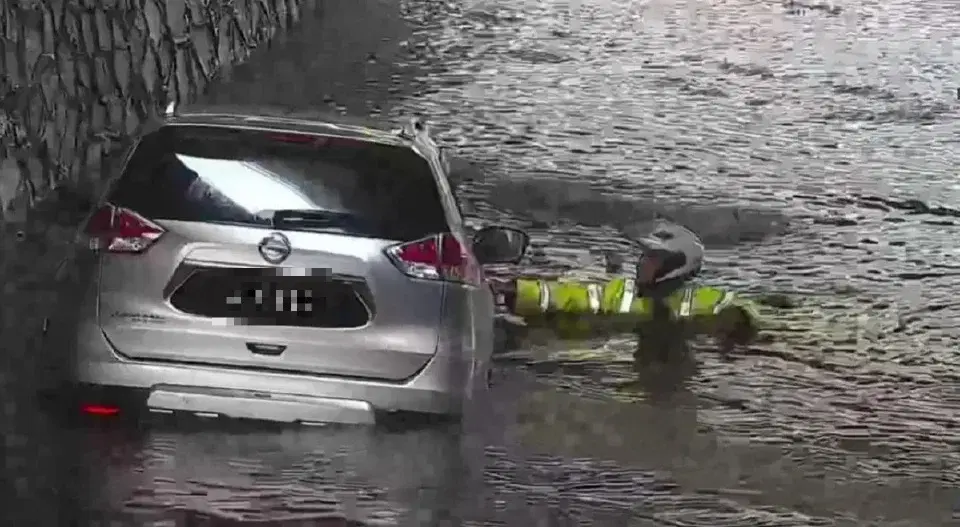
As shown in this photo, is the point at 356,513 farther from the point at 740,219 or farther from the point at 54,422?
Answer: the point at 740,219

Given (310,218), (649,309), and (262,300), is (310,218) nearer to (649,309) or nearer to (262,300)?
(262,300)

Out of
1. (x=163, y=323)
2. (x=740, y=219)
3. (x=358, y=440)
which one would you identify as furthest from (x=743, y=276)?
(x=163, y=323)

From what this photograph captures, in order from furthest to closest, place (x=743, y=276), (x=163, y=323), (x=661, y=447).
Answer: (x=743, y=276)
(x=661, y=447)
(x=163, y=323)

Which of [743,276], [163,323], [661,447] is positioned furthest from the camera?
[743,276]

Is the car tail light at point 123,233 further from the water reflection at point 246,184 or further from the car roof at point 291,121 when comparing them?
the car roof at point 291,121

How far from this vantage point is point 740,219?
9.19ft

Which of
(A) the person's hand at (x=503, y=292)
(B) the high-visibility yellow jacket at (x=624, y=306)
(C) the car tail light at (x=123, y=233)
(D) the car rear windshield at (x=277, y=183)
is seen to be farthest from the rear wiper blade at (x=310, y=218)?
(B) the high-visibility yellow jacket at (x=624, y=306)

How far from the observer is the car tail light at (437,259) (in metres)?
2.40

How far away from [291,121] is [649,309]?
0.72 metres

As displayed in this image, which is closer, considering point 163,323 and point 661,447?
point 163,323

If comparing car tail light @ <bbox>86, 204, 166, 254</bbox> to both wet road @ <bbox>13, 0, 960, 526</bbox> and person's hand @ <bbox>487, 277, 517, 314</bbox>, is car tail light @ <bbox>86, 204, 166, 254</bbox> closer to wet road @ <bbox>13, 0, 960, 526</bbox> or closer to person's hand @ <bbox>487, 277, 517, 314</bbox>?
wet road @ <bbox>13, 0, 960, 526</bbox>

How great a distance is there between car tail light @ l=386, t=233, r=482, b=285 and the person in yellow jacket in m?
0.20

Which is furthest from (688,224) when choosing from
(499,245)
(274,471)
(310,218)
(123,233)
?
(123,233)

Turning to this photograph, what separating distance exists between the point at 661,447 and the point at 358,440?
0.52 metres
